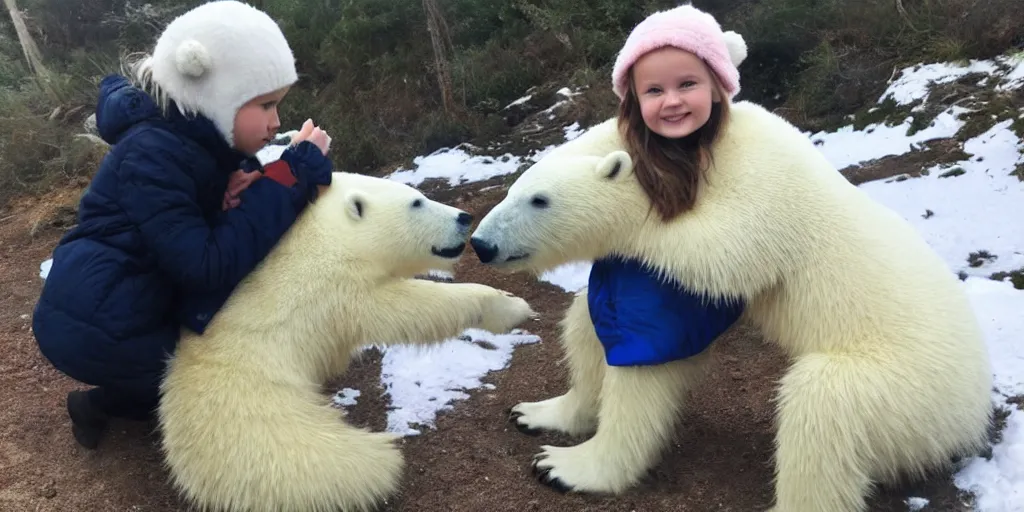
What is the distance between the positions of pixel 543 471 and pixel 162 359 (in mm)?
1493

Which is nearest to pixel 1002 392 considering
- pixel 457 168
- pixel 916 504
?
pixel 916 504

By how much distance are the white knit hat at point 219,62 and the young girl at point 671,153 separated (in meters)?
1.29

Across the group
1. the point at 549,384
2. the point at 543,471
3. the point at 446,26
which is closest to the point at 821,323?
the point at 543,471

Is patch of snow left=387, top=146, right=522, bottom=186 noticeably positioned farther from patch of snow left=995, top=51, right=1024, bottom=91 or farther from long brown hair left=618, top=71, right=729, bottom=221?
long brown hair left=618, top=71, right=729, bottom=221

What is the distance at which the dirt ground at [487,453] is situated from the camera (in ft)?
8.52

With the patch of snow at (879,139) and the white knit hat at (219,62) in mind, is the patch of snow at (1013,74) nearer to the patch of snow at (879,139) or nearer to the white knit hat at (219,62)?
the patch of snow at (879,139)

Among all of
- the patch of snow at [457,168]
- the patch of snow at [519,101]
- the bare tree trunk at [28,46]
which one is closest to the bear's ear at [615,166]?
the patch of snow at [457,168]

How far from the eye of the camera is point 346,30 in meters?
9.84

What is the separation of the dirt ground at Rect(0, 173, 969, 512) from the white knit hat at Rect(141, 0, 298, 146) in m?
1.49

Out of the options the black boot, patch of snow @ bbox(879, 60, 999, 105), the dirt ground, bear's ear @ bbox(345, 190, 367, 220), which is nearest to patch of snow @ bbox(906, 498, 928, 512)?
the dirt ground

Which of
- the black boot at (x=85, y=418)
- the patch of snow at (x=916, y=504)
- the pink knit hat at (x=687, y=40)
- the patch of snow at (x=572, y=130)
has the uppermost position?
the pink knit hat at (x=687, y=40)

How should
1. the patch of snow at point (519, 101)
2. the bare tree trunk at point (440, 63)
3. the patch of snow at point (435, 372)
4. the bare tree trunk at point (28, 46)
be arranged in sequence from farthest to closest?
1. the bare tree trunk at point (28, 46)
2. the patch of snow at point (519, 101)
3. the bare tree trunk at point (440, 63)
4. the patch of snow at point (435, 372)

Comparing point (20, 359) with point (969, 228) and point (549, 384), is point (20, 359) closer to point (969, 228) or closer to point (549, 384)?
point (549, 384)

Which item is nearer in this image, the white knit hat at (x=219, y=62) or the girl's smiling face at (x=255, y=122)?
the white knit hat at (x=219, y=62)
